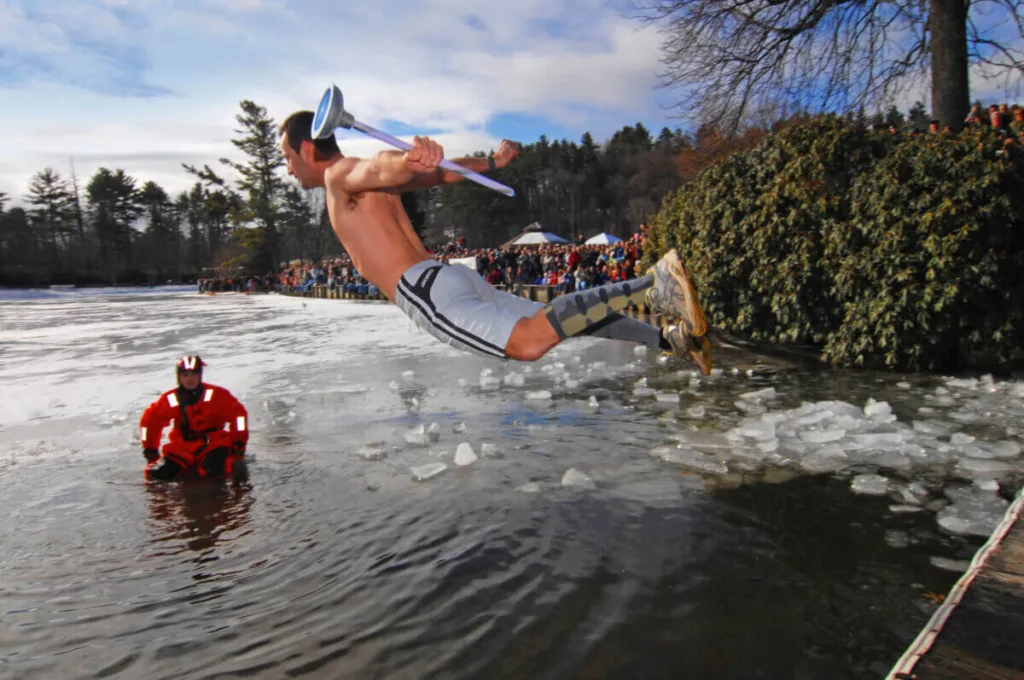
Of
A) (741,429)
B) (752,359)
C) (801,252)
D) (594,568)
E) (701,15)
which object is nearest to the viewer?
(594,568)

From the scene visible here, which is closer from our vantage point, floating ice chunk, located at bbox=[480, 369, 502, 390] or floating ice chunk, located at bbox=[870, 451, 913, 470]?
floating ice chunk, located at bbox=[870, 451, 913, 470]

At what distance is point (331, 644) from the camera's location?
256cm

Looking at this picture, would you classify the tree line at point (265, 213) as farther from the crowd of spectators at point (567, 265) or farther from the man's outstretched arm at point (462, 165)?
the man's outstretched arm at point (462, 165)

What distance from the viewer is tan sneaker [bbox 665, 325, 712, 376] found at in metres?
4.14

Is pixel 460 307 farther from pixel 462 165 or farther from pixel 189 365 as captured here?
pixel 189 365

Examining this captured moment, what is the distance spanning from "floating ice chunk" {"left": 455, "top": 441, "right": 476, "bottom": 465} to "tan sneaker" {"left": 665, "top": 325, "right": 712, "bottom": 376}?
161cm

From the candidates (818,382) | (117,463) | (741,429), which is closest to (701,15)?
(818,382)

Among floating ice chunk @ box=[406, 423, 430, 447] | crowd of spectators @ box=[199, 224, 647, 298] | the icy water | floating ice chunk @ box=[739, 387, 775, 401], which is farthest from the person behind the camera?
crowd of spectators @ box=[199, 224, 647, 298]

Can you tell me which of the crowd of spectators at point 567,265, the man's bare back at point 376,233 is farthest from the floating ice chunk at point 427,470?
the crowd of spectators at point 567,265

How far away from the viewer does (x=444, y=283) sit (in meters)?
3.90

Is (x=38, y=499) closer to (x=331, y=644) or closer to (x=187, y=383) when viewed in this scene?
(x=187, y=383)

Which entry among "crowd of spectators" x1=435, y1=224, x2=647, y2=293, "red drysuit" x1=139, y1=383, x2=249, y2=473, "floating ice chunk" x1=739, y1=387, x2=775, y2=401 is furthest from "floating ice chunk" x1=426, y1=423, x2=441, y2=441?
"crowd of spectators" x1=435, y1=224, x2=647, y2=293

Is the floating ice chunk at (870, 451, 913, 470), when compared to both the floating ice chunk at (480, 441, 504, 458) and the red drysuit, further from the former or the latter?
the red drysuit

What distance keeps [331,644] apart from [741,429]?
150 inches
